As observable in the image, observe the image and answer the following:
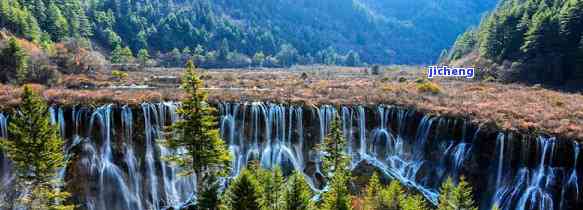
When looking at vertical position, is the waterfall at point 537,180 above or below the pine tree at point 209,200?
below

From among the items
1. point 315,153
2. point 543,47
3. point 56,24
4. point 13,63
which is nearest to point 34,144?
point 315,153

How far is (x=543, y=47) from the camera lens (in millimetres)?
90750

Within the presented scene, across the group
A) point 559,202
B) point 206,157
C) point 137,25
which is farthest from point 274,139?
point 137,25

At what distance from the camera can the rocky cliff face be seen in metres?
50.1

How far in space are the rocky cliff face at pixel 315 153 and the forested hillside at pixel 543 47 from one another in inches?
1484

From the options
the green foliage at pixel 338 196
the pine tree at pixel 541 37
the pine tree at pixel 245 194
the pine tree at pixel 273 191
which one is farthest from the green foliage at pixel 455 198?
the pine tree at pixel 541 37

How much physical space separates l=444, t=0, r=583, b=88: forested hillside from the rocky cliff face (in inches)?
1484

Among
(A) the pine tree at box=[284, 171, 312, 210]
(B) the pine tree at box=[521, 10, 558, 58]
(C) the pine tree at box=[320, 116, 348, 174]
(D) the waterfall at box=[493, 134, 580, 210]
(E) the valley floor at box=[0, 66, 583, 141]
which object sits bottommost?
(D) the waterfall at box=[493, 134, 580, 210]

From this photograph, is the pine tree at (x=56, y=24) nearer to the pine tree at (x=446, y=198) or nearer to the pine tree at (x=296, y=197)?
the pine tree at (x=296, y=197)

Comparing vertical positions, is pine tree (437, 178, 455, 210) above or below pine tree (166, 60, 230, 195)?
below

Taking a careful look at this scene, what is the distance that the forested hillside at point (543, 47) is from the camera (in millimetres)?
86312

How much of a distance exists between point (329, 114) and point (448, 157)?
13.5 metres

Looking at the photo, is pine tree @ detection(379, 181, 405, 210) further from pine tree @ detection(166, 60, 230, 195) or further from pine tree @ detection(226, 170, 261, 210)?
pine tree @ detection(166, 60, 230, 195)

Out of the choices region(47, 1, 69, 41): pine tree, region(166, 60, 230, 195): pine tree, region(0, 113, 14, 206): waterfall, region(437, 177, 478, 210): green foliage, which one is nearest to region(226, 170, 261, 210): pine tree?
region(166, 60, 230, 195): pine tree
